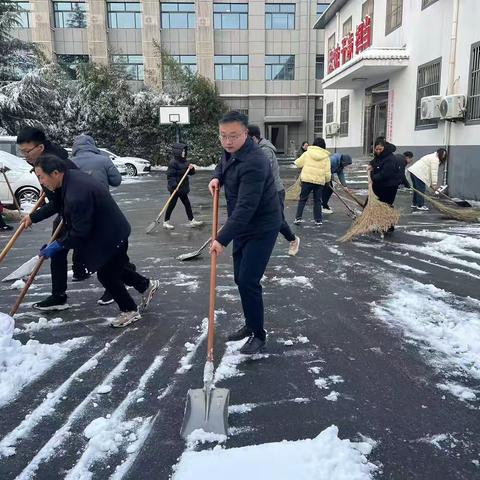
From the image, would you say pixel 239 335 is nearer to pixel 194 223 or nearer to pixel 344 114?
pixel 194 223

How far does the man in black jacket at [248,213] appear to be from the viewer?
305 cm

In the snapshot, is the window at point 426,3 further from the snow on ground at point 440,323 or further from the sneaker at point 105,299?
the sneaker at point 105,299

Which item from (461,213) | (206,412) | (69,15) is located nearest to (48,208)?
(206,412)

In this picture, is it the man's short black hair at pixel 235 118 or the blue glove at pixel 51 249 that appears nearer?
the man's short black hair at pixel 235 118

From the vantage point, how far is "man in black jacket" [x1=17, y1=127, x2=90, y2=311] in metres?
4.07

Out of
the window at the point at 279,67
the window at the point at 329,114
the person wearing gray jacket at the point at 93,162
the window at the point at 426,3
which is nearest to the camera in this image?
the person wearing gray jacket at the point at 93,162

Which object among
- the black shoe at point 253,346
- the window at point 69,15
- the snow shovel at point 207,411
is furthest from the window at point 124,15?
the snow shovel at point 207,411

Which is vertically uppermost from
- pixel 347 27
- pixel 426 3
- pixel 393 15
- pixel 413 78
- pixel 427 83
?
pixel 347 27

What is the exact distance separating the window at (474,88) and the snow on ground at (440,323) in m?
7.18

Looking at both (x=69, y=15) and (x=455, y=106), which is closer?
(x=455, y=106)

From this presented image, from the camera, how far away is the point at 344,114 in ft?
69.8

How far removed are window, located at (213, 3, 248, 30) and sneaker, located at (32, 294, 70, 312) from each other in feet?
97.7

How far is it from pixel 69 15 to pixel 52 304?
103 feet

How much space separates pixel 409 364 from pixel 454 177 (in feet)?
30.3
